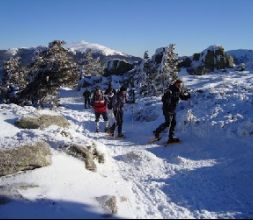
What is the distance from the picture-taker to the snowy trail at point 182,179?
7.90m

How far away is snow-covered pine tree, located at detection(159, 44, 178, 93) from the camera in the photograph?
46.8 metres

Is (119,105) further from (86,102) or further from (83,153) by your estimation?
(86,102)

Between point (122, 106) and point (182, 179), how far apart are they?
7482 millimetres

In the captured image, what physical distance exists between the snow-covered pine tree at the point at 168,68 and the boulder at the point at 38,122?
33554 mm

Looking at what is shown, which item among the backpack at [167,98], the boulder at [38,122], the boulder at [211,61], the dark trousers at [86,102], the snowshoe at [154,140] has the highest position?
the boulder at [211,61]

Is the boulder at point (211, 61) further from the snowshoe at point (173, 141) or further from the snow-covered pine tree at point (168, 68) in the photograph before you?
the snowshoe at point (173, 141)

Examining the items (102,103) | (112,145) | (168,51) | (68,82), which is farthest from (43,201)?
(168,51)

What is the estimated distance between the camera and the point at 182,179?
398 inches

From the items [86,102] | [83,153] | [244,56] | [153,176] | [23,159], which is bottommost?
[86,102]

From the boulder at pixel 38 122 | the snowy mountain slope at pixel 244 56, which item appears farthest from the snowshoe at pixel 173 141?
the snowy mountain slope at pixel 244 56

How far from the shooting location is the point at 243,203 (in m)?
8.25

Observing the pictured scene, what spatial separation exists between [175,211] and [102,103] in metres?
10.9

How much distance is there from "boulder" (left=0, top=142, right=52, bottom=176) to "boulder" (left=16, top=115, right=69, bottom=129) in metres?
3.03

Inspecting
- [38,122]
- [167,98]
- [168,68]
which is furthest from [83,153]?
[168,68]
